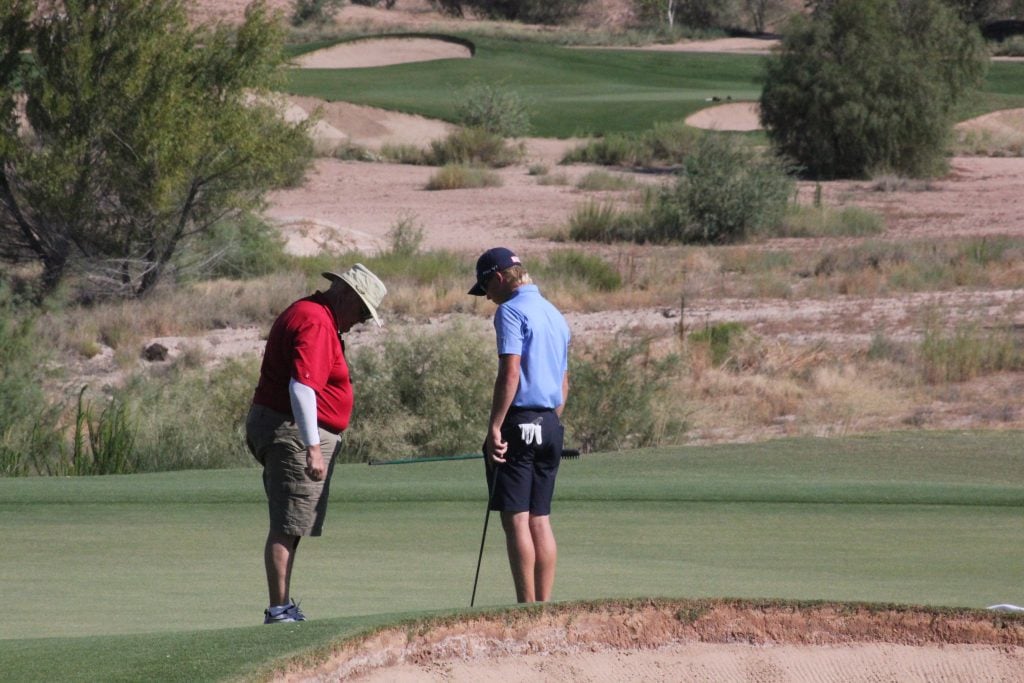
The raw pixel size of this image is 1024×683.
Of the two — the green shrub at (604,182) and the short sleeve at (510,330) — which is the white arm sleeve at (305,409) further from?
the green shrub at (604,182)

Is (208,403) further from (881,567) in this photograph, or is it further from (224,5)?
(224,5)

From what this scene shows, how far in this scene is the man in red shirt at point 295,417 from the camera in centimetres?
614

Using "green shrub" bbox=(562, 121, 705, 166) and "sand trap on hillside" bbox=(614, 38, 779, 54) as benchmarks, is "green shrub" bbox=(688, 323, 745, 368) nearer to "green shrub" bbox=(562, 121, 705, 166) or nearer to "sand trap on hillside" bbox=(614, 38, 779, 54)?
"green shrub" bbox=(562, 121, 705, 166)

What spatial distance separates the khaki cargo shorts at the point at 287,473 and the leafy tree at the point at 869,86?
32153 mm

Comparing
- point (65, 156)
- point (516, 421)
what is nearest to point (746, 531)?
point (516, 421)


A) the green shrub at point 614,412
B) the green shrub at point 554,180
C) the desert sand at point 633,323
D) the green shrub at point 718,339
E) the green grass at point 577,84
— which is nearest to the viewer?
the desert sand at point 633,323

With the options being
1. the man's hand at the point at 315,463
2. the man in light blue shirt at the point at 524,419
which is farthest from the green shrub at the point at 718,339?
the man's hand at the point at 315,463

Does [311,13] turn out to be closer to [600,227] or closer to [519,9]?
[519,9]

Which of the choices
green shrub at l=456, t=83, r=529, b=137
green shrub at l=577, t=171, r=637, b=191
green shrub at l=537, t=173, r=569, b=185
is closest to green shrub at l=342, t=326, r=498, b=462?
green shrub at l=577, t=171, r=637, b=191

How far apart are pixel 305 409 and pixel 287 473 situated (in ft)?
1.28

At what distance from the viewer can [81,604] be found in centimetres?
675

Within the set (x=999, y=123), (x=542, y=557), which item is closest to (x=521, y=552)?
(x=542, y=557)

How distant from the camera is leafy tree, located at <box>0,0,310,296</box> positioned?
2242 cm

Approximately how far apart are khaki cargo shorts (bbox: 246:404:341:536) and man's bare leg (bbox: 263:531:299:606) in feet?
0.14
